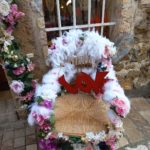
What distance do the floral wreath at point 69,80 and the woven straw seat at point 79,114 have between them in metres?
0.05

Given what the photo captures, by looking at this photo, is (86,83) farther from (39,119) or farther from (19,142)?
(19,142)

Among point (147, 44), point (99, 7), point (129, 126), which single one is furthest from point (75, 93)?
point (147, 44)

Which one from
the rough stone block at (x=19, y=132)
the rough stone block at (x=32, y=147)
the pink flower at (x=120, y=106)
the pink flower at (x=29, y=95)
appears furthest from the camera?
the rough stone block at (x=19, y=132)

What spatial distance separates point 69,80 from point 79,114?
32 cm

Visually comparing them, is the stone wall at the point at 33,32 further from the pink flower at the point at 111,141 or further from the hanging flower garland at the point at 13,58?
the pink flower at the point at 111,141

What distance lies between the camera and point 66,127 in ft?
5.74

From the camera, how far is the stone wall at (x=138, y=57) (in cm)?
246

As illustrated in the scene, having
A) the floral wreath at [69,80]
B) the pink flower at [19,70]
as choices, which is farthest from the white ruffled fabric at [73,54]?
the pink flower at [19,70]

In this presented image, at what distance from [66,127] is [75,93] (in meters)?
0.32

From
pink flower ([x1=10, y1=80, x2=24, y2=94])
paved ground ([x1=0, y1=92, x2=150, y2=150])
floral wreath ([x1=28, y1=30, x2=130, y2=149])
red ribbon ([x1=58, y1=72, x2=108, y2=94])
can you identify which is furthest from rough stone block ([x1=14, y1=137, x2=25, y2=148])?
red ribbon ([x1=58, y1=72, x2=108, y2=94])

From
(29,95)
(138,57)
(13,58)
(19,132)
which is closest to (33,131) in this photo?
(19,132)

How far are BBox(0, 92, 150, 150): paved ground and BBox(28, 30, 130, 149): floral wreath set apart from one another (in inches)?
12.0

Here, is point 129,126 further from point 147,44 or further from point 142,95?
point 147,44

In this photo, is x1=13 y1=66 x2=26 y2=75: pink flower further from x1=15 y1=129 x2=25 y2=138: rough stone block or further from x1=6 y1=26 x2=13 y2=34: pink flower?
x1=15 y1=129 x2=25 y2=138: rough stone block
